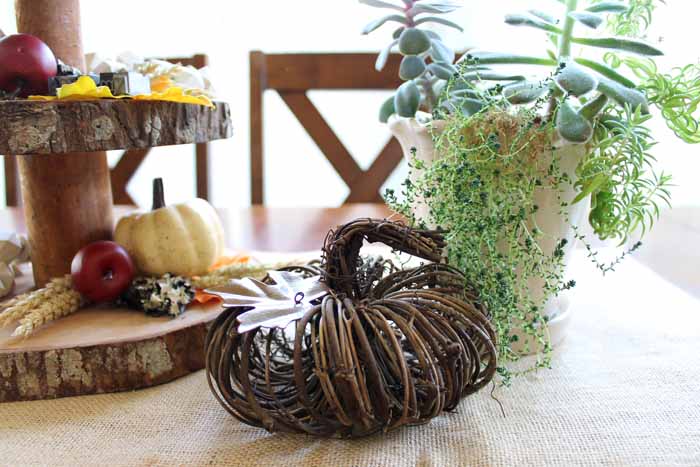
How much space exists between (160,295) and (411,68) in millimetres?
430

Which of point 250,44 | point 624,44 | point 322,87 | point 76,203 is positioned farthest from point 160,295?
point 250,44

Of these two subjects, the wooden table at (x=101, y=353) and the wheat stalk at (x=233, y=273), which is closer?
the wooden table at (x=101, y=353)

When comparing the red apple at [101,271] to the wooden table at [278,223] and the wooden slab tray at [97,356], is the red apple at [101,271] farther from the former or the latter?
the wooden table at [278,223]

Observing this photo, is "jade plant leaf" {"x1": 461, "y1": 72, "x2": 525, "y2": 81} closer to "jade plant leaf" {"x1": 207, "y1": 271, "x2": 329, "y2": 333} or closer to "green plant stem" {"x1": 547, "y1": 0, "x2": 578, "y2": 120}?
"green plant stem" {"x1": 547, "y1": 0, "x2": 578, "y2": 120}

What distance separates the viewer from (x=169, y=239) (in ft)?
3.01

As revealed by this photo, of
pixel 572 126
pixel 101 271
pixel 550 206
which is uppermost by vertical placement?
pixel 572 126

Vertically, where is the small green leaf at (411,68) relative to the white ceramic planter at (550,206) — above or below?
above

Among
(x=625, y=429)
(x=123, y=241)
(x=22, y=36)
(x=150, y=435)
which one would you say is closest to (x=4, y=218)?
(x=123, y=241)

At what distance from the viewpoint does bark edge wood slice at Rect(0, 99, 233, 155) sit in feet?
2.30

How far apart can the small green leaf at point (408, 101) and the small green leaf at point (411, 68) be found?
18 millimetres

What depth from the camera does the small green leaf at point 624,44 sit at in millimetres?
706

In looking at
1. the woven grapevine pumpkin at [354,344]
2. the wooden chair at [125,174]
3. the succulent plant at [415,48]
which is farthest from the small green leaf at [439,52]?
the wooden chair at [125,174]

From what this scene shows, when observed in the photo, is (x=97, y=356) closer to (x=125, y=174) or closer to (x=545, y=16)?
(x=545, y=16)

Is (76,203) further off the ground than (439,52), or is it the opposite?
(439,52)
